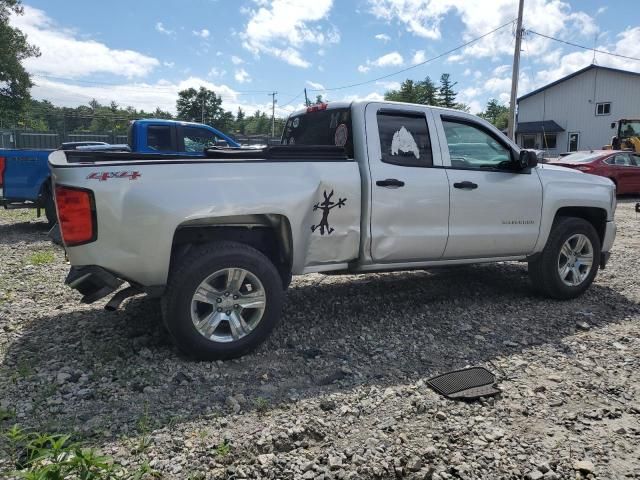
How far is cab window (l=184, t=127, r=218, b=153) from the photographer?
33.9 ft

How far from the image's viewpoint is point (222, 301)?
3.72m

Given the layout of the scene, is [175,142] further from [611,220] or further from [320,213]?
[611,220]

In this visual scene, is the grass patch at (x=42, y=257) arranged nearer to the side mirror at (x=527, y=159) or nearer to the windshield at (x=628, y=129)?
the side mirror at (x=527, y=159)

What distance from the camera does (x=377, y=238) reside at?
14.1 ft

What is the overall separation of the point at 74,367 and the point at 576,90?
136ft

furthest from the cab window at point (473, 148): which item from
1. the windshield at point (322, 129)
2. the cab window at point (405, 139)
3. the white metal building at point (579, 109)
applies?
the white metal building at point (579, 109)

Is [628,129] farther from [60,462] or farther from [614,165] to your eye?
[60,462]

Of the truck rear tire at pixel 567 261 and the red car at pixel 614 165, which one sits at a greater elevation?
the red car at pixel 614 165

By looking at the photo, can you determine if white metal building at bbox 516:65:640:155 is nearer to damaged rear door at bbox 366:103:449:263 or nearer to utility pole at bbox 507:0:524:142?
utility pole at bbox 507:0:524:142

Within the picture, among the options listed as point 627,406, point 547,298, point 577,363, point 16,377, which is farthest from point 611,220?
point 16,377

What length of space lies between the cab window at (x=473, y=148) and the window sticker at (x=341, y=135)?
3.23 feet

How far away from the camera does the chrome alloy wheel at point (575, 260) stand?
545 centimetres

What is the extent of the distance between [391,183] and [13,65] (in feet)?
148

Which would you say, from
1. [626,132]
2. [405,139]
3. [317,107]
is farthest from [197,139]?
[626,132]
